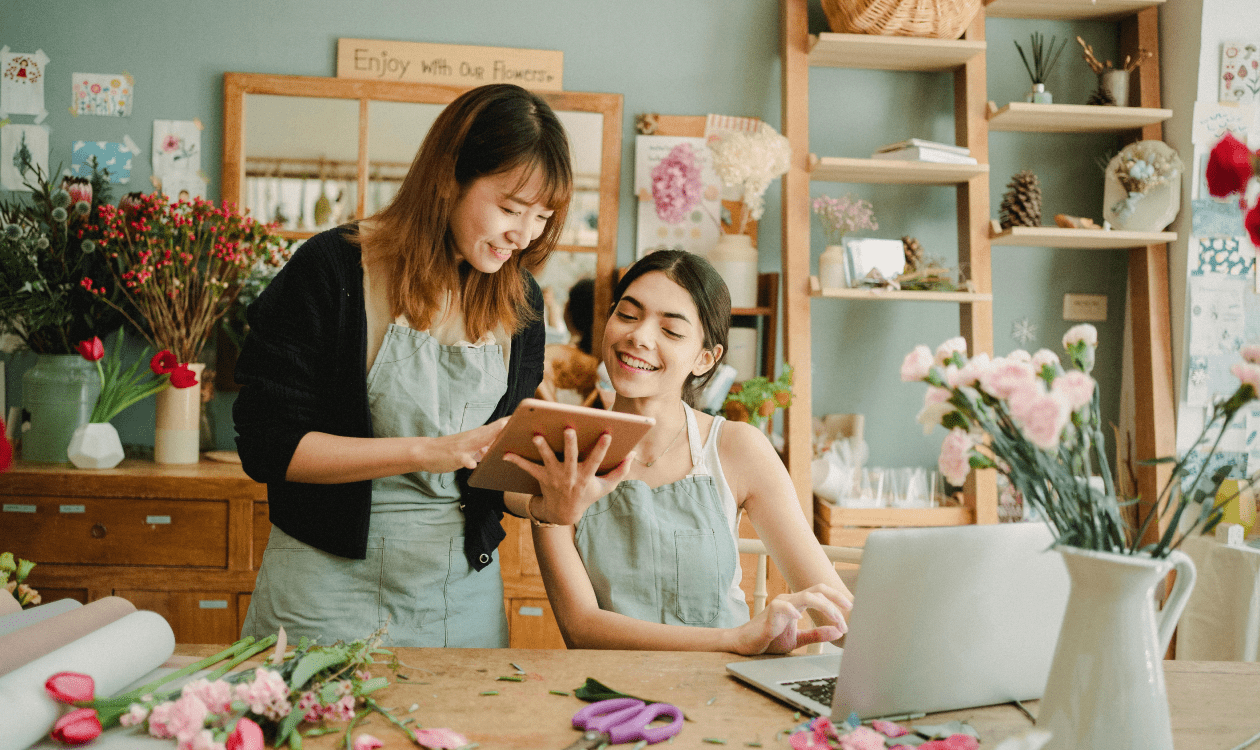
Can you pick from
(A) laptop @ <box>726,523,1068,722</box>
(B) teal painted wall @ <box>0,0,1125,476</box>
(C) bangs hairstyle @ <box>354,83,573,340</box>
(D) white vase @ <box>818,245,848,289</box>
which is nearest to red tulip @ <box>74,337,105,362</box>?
(B) teal painted wall @ <box>0,0,1125,476</box>

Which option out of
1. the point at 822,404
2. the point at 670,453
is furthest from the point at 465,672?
the point at 822,404

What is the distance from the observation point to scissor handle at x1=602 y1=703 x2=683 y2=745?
925mm

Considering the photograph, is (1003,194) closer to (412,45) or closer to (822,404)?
(822,404)

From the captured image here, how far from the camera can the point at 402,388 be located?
1443 mm

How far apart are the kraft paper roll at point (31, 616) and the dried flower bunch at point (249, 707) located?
0.60 feet

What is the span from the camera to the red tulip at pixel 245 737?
82cm

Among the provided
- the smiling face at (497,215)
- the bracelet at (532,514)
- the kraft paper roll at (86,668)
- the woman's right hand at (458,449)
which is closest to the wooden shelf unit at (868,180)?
the bracelet at (532,514)

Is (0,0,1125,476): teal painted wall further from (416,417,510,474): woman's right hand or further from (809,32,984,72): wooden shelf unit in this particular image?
(416,417,510,474): woman's right hand

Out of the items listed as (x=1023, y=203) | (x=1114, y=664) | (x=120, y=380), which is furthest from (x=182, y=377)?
(x=1023, y=203)

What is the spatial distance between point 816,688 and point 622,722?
0.28 metres

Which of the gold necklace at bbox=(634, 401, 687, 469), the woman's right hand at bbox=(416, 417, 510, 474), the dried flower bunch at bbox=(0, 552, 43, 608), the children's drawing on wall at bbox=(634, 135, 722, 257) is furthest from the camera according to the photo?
the children's drawing on wall at bbox=(634, 135, 722, 257)

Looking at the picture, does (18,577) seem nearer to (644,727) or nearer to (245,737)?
(245,737)

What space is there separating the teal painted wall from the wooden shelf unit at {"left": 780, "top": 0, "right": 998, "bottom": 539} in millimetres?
127

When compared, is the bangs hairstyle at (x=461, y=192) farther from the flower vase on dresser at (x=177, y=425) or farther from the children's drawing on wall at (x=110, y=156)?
the children's drawing on wall at (x=110, y=156)
